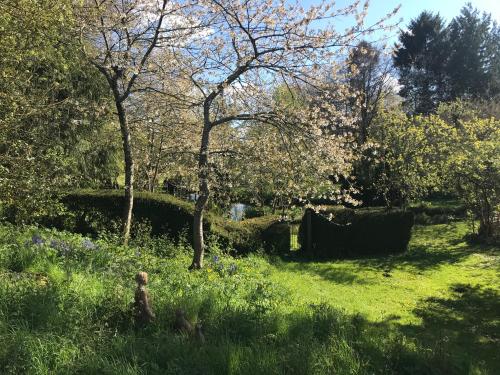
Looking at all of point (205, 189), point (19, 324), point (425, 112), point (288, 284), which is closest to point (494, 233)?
point (288, 284)

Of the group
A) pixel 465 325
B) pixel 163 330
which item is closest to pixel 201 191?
pixel 163 330

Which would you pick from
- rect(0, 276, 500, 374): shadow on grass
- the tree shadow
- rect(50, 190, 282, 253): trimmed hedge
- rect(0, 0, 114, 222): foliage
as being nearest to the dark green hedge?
the tree shadow

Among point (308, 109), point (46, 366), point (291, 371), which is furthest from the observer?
point (308, 109)

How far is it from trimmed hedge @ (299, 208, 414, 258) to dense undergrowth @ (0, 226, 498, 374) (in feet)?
19.4

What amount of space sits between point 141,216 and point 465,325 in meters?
7.10

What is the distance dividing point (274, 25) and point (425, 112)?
35603 millimetres

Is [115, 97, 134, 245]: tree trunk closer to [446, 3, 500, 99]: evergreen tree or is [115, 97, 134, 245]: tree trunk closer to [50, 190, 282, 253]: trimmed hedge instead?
[50, 190, 282, 253]: trimmed hedge

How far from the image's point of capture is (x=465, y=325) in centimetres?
727

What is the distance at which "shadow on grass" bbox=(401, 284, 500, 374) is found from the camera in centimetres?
568

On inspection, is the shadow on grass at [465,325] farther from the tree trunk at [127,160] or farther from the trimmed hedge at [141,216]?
the tree trunk at [127,160]

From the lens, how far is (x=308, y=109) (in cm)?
785

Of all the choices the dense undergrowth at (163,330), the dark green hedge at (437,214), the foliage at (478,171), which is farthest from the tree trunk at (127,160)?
the dark green hedge at (437,214)

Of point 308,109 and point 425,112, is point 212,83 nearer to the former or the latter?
point 308,109

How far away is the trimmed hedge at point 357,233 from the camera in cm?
1245
